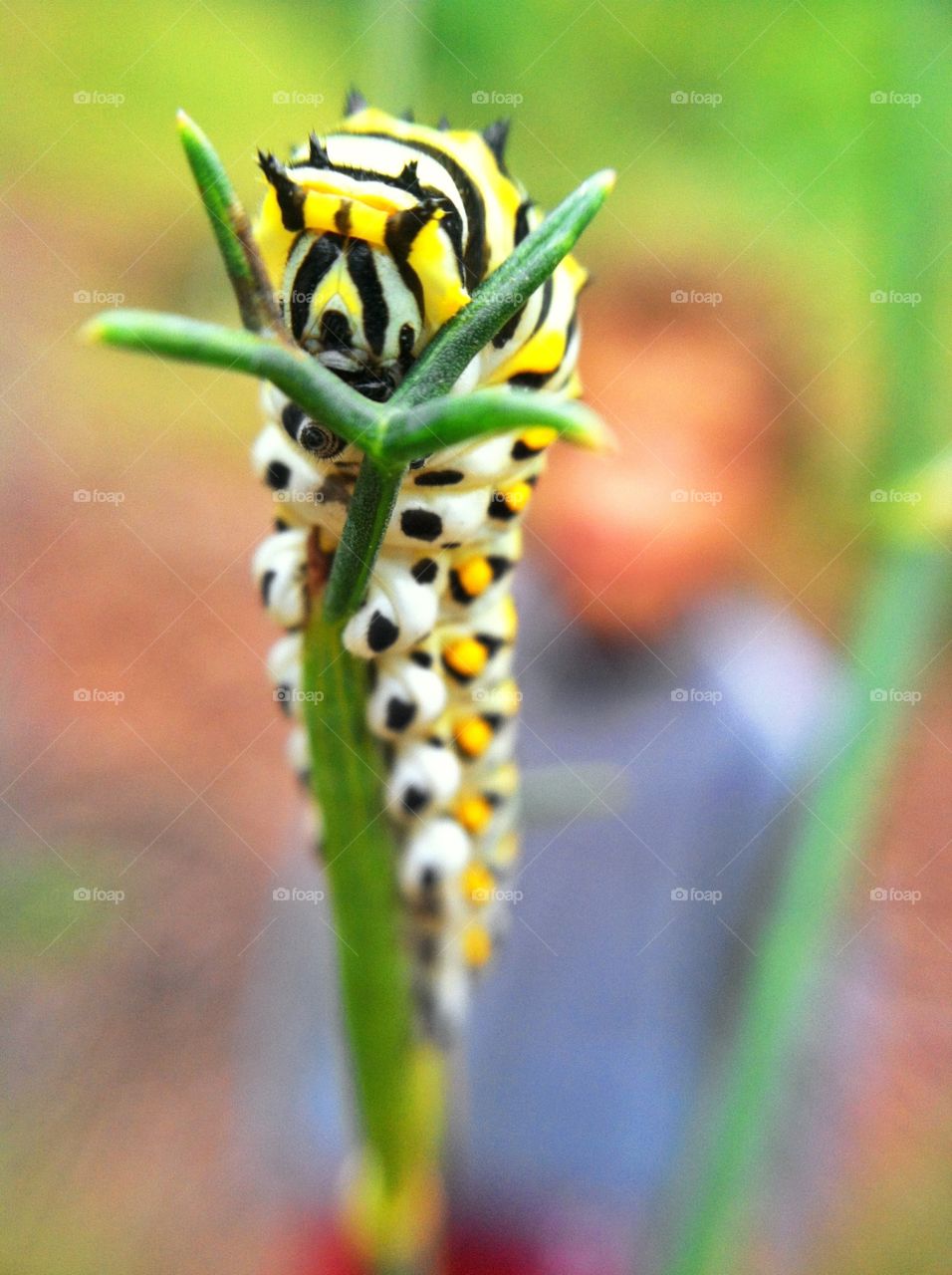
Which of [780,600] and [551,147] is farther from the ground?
[551,147]

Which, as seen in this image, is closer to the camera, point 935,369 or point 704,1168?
point 704,1168

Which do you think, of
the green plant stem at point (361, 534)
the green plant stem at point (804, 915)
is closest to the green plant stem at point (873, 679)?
the green plant stem at point (804, 915)

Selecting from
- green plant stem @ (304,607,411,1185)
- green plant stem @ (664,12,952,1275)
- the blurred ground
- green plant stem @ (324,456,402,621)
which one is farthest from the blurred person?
green plant stem @ (324,456,402,621)

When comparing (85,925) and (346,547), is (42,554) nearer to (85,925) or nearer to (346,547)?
(85,925)

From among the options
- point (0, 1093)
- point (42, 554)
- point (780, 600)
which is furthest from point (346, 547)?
point (42, 554)

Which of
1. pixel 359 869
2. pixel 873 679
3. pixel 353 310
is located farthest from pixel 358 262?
pixel 873 679

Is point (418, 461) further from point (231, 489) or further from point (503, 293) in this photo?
point (231, 489)

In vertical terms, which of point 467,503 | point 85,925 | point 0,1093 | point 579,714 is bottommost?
point 0,1093
